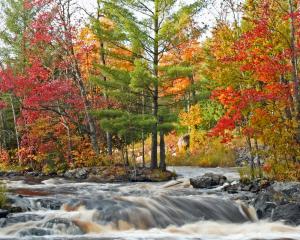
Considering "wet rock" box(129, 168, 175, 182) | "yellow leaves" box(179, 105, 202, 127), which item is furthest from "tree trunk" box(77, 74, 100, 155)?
"yellow leaves" box(179, 105, 202, 127)

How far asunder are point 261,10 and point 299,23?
156 cm

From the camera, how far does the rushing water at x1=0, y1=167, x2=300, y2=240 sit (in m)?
10.5

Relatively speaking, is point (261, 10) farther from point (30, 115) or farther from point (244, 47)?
point (30, 115)

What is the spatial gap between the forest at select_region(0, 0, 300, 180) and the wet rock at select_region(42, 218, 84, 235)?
→ 23.6 feet

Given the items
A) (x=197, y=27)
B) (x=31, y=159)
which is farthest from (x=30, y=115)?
(x=197, y=27)

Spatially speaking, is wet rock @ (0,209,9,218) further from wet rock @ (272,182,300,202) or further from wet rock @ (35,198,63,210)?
wet rock @ (272,182,300,202)

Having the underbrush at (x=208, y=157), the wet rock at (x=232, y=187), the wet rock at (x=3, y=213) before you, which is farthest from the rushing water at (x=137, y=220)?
the underbrush at (x=208, y=157)

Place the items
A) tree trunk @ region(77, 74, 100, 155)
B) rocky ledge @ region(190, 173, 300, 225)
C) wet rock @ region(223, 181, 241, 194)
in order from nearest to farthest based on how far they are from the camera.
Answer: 1. rocky ledge @ region(190, 173, 300, 225)
2. wet rock @ region(223, 181, 241, 194)
3. tree trunk @ region(77, 74, 100, 155)

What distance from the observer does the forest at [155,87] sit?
15492 millimetres

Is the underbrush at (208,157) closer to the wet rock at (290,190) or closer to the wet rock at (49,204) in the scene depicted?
the wet rock at (290,190)

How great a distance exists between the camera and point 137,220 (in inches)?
458

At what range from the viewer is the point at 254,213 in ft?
41.5

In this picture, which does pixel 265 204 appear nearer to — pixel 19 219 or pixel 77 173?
pixel 19 219

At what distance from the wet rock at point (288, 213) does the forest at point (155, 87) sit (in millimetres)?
3119
